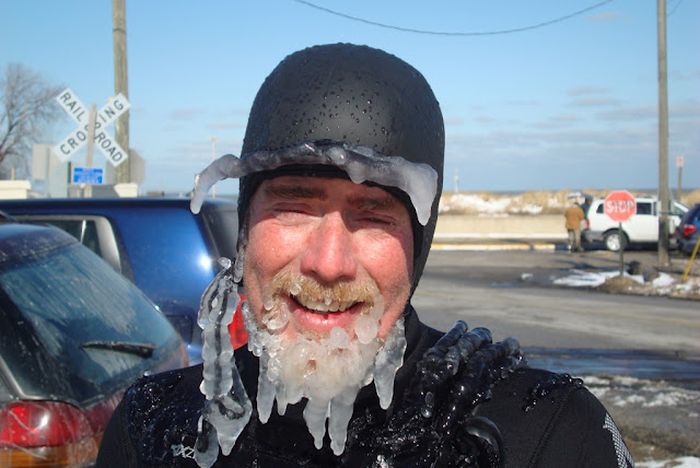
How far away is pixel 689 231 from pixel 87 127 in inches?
644

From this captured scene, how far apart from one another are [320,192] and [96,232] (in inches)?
161

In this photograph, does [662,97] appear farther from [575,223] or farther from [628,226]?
[628,226]

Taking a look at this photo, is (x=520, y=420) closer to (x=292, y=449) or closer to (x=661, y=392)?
(x=292, y=449)

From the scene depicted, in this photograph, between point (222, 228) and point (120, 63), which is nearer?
point (222, 228)

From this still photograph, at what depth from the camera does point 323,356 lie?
61.5 inches

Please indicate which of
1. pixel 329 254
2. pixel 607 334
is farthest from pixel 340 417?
pixel 607 334

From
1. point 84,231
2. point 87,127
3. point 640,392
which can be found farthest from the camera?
point 87,127

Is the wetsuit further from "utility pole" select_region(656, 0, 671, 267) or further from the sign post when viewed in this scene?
"utility pole" select_region(656, 0, 671, 267)

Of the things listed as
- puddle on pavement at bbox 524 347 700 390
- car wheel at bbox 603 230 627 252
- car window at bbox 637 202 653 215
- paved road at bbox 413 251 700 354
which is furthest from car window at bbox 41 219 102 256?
car window at bbox 637 202 653 215

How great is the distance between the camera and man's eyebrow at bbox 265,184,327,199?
1669mm

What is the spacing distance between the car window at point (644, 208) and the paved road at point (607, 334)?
6805 millimetres

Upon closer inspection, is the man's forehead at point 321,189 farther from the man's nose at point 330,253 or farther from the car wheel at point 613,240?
the car wheel at point 613,240

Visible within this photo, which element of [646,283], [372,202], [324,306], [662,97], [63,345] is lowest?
[646,283]

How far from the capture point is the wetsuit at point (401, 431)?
1572mm
